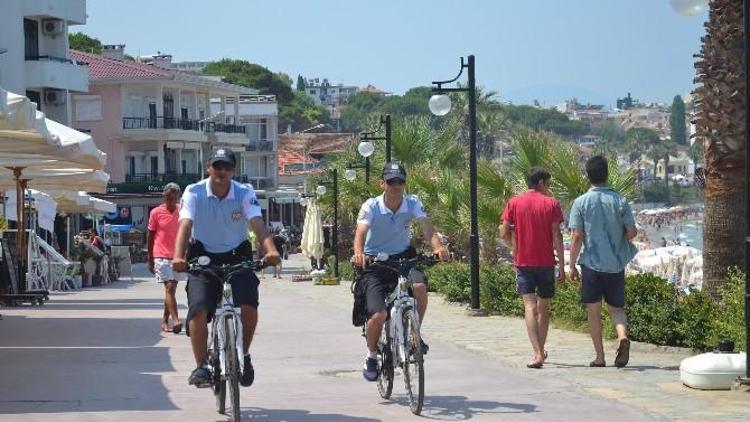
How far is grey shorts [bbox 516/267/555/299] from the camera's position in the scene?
12.8m

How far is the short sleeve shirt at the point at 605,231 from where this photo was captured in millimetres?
12445

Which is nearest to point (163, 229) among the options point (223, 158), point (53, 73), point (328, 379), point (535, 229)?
point (328, 379)

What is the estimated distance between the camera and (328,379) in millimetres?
12258

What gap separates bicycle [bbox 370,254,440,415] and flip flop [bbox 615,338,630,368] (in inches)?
94.5

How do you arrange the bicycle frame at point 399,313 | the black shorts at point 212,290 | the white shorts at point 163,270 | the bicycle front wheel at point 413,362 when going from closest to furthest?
the black shorts at point 212,290 < the bicycle front wheel at point 413,362 < the bicycle frame at point 399,313 < the white shorts at point 163,270

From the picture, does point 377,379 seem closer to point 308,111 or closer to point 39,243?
point 39,243

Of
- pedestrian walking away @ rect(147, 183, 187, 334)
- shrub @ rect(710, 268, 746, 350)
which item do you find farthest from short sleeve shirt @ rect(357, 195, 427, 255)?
pedestrian walking away @ rect(147, 183, 187, 334)

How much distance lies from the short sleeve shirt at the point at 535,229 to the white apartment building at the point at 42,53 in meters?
43.4

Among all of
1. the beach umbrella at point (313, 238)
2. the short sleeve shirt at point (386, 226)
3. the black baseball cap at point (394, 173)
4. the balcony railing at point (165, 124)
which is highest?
the balcony railing at point (165, 124)

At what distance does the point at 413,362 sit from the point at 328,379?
2.39m

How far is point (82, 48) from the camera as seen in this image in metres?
106

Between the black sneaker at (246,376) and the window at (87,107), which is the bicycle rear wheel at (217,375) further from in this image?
the window at (87,107)

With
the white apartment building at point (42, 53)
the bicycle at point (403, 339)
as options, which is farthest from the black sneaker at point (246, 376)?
the white apartment building at point (42, 53)

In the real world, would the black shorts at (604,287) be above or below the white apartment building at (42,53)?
below
